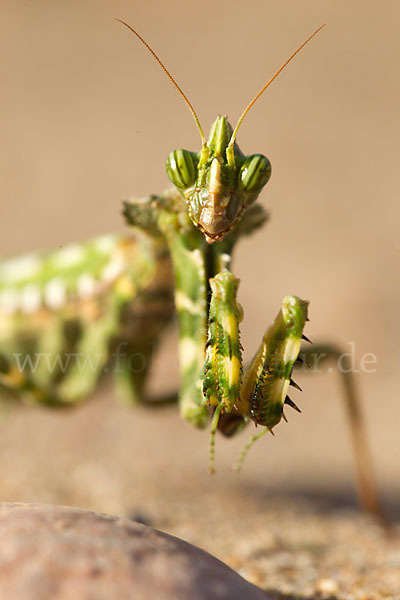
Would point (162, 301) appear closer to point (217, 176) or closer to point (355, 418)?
point (355, 418)

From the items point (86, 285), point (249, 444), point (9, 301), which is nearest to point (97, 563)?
point (249, 444)

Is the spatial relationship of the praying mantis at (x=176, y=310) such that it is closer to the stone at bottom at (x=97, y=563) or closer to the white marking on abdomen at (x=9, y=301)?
the white marking on abdomen at (x=9, y=301)

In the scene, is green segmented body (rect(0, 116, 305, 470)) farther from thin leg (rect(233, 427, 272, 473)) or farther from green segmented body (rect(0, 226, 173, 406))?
thin leg (rect(233, 427, 272, 473))

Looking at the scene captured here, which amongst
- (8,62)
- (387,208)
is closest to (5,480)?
(387,208)

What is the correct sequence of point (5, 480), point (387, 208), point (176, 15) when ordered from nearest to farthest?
point (5, 480) → point (387, 208) → point (176, 15)

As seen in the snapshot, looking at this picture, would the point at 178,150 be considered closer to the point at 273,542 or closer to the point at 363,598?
the point at 363,598

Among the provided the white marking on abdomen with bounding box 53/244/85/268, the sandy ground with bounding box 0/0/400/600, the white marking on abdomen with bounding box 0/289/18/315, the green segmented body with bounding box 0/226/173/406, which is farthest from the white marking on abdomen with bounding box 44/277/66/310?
the sandy ground with bounding box 0/0/400/600
